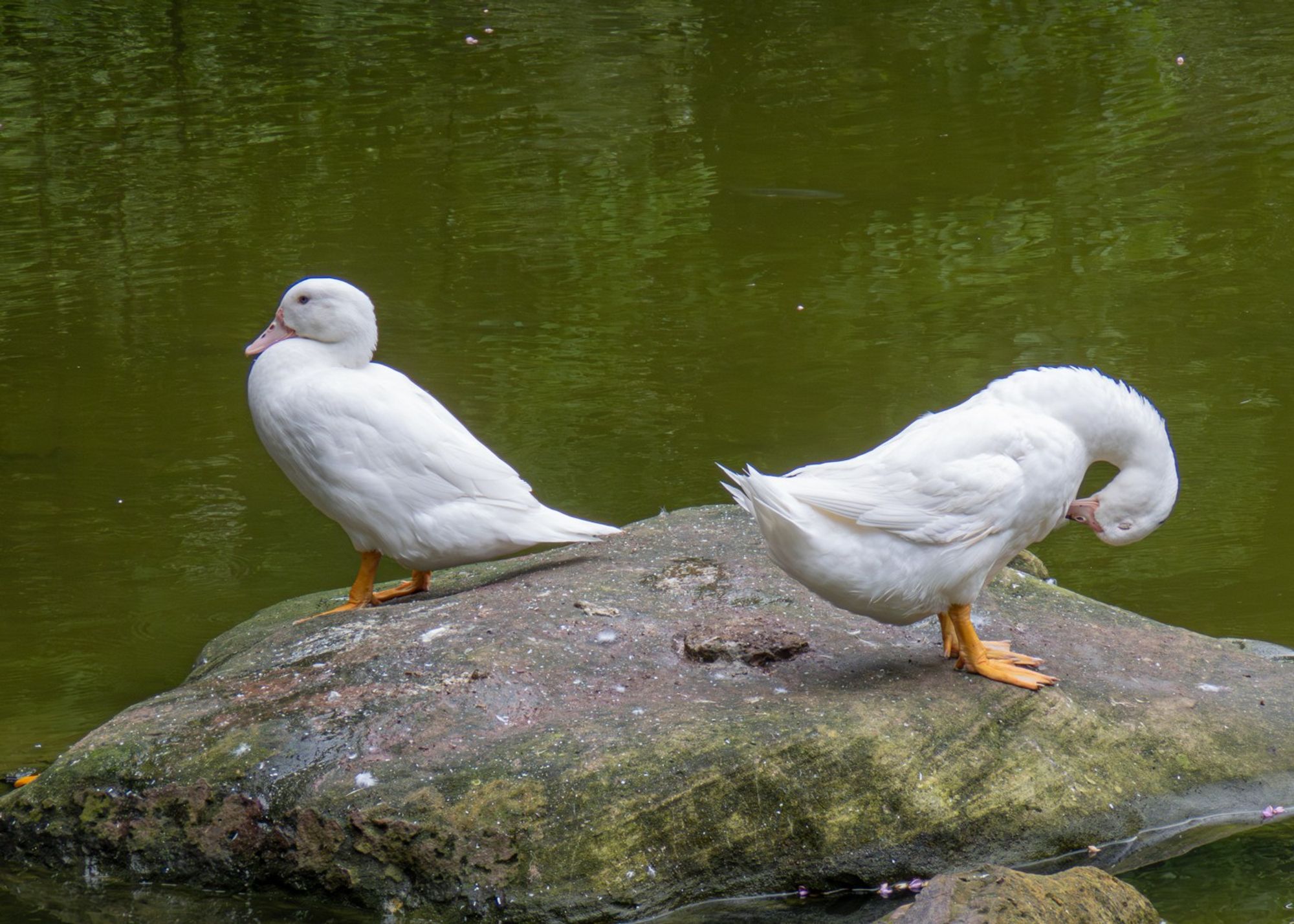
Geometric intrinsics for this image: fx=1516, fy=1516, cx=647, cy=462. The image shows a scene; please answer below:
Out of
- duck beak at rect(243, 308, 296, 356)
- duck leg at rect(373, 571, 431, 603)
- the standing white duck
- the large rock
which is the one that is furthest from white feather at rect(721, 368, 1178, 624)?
duck beak at rect(243, 308, 296, 356)

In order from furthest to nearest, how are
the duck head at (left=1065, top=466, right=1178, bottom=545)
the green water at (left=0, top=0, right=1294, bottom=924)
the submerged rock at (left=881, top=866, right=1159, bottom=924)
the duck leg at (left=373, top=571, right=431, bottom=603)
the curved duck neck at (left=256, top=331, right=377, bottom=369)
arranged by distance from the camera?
the green water at (left=0, top=0, right=1294, bottom=924), the duck leg at (left=373, top=571, right=431, bottom=603), the curved duck neck at (left=256, top=331, right=377, bottom=369), the duck head at (left=1065, top=466, right=1178, bottom=545), the submerged rock at (left=881, top=866, right=1159, bottom=924)

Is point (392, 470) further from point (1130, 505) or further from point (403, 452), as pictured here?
point (1130, 505)

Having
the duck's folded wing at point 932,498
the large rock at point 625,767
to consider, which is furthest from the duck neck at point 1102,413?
the large rock at point 625,767

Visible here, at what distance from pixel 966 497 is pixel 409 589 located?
7.55ft

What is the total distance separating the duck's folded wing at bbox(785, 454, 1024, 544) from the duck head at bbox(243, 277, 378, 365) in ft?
6.50

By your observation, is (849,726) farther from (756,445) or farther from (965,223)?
(965,223)

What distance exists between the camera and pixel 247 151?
43.0 feet

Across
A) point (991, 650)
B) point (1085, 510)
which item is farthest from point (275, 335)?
point (1085, 510)

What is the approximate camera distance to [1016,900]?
3295mm

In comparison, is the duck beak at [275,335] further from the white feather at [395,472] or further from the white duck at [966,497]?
the white duck at [966,497]

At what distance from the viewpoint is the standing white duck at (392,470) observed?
5.30 metres

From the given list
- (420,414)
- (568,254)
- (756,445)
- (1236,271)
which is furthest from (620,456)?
(1236,271)

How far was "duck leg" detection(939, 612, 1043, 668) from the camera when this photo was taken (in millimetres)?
4707

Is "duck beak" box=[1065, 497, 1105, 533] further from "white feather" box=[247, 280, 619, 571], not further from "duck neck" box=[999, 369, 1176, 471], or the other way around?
"white feather" box=[247, 280, 619, 571]
